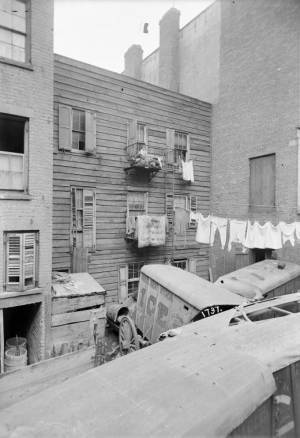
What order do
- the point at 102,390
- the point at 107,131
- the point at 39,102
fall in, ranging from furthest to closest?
the point at 107,131 → the point at 39,102 → the point at 102,390

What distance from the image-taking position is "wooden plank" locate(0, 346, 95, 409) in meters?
5.40

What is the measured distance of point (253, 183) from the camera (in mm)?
14742

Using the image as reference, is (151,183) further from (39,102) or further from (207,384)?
(207,384)

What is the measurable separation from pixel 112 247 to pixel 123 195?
236cm

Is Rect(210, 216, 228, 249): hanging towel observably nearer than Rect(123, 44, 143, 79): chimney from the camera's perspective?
Yes

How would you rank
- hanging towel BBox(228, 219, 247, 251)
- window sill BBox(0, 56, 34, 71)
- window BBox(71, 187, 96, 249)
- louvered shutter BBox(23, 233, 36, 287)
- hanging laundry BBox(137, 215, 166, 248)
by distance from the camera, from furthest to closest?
hanging laundry BBox(137, 215, 166, 248)
window BBox(71, 187, 96, 249)
hanging towel BBox(228, 219, 247, 251)
louvered shutter BBox(23, 233, 36, 287)
window sill BBox(0, 56, 34, 71)

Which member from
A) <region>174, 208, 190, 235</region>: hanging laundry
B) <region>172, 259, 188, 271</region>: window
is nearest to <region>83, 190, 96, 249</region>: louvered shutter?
<region>174, 208, 190, 235</region>: hanging laundry

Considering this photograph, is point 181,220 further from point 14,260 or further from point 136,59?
point 136,59

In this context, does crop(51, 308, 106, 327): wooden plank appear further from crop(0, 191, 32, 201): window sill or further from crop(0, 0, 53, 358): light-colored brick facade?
crop(0, 191, 32, 201): window sill

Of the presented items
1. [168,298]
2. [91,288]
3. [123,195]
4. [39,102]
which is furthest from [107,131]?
[168,298]

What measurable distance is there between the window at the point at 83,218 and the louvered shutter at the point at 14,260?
13.5 feet

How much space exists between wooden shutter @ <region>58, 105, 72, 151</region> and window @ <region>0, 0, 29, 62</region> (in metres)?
3.75

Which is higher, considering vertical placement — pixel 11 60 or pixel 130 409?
pixel 11 60

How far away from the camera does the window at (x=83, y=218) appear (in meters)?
12.4
